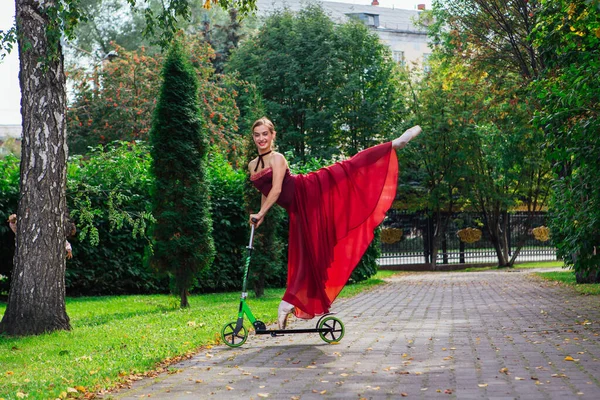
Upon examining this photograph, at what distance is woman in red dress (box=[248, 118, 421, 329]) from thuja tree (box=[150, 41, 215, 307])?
552 centimetres

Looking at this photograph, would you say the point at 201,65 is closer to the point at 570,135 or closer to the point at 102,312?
the point at 102,312

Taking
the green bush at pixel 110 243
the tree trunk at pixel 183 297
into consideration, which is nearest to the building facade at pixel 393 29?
the green bush at pixel 110 243

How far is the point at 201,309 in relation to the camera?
45.3ft

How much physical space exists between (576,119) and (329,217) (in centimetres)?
594

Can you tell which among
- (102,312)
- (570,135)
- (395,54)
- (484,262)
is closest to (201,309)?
(102,312)

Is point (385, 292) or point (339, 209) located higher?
point (339, 209)

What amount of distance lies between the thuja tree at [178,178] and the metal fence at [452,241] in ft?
71.0

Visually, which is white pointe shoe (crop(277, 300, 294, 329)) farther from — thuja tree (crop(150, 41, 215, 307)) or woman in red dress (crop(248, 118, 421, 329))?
thuja tree (crop(150, 41, 215, 307))

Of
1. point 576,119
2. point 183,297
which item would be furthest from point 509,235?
point 183,297

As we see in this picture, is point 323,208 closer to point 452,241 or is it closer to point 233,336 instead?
point 233,336

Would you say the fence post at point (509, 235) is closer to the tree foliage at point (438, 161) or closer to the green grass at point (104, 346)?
the tree foliage at point (438, 161)

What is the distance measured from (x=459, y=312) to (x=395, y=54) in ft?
211

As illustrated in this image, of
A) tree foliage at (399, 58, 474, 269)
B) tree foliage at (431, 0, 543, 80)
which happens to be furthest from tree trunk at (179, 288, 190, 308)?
tree foliage at (399, 58, 474, 269)

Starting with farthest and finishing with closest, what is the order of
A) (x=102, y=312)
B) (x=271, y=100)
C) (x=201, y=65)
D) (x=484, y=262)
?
(x=271, y=100) → (x=484, y=262) → (x=201, y=65) → (x=102, y=312)
